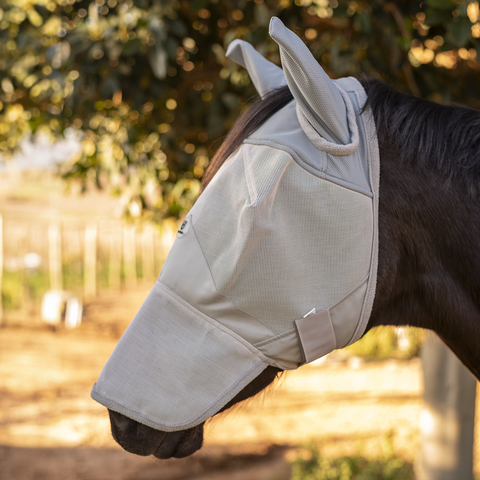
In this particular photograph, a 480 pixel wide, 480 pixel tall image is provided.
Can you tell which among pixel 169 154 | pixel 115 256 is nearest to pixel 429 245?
pixel 169 154

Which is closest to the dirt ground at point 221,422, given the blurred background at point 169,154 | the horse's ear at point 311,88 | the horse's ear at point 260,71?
the blurred background at point 169,154

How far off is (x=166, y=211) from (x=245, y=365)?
8.25 ft

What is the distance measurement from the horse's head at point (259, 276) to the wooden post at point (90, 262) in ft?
30.2

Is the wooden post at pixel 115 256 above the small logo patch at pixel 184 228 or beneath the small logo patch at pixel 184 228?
beneath

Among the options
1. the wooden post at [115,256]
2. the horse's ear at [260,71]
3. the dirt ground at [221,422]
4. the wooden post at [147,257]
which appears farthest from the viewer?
the wooden post at [147,257]

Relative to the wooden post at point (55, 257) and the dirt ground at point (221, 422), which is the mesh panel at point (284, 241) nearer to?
the dirt ground at point (221, 422)

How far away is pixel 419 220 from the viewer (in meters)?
0.88

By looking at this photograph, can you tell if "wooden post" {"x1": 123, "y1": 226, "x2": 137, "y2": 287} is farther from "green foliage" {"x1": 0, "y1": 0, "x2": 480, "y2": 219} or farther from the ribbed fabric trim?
the ribbed fabric trim

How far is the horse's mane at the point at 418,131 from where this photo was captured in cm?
89

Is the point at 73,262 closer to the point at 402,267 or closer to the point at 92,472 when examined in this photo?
the point at 92,472

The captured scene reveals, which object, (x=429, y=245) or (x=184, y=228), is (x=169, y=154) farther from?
(x=429, y=245)

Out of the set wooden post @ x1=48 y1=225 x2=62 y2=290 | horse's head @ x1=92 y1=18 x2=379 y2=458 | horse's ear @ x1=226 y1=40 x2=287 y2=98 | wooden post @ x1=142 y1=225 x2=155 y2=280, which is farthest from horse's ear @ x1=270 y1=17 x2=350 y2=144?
wooden post @ x1=142 y1=225 x2=155 y2=280

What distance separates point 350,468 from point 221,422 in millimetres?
1132

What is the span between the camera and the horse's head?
2.63 ft
